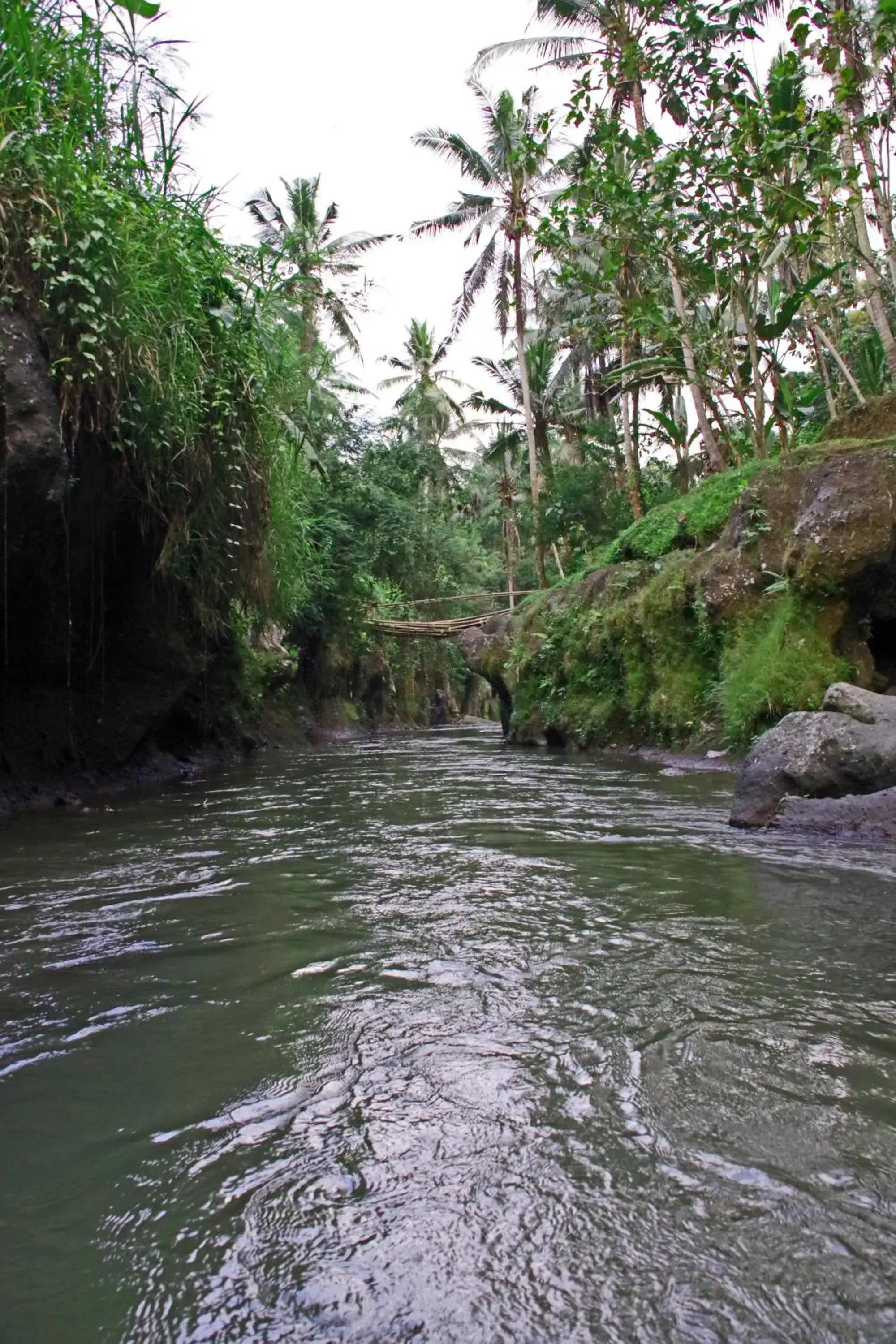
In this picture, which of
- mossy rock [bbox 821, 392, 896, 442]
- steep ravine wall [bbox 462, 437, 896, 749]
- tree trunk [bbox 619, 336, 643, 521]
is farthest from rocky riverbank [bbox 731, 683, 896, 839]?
tree trunk [bbox 619, 336, 643, 521]

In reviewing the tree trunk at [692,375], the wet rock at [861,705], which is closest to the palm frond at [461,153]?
the tree trunk at [692,375]

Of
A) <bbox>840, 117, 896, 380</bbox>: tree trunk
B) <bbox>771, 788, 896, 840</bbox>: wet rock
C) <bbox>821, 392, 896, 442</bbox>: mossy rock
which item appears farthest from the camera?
<bbox>840, 117, 896, 380</bbox>: tree trunk

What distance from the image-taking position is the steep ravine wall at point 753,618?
8.23 meters

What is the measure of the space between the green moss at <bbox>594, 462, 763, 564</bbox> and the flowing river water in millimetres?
8098

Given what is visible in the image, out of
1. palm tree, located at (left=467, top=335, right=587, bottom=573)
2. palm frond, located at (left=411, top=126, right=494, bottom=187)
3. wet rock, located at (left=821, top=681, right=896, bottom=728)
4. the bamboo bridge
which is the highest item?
palm frond, located at (left=411, top=126, right=494, bottom=187)

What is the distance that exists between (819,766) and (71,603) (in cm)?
593

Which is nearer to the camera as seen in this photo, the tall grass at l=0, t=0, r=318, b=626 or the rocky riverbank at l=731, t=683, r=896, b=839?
the rocky riverbank at l=731, t=683, r=896, b=839

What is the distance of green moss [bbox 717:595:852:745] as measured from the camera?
8.16m

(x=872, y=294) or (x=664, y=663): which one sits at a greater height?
(x=872, y=294)

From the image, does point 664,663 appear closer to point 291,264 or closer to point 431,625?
point 291,264

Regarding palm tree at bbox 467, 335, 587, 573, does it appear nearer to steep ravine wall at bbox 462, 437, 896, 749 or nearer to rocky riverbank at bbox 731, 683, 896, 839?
steep ravine wall at bbox 462, 437, 896, 749

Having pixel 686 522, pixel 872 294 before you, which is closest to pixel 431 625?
pixel 686 522

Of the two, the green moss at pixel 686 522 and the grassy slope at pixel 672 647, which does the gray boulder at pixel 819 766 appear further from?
the green moss at pixel 686 522

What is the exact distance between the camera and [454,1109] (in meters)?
1.83
